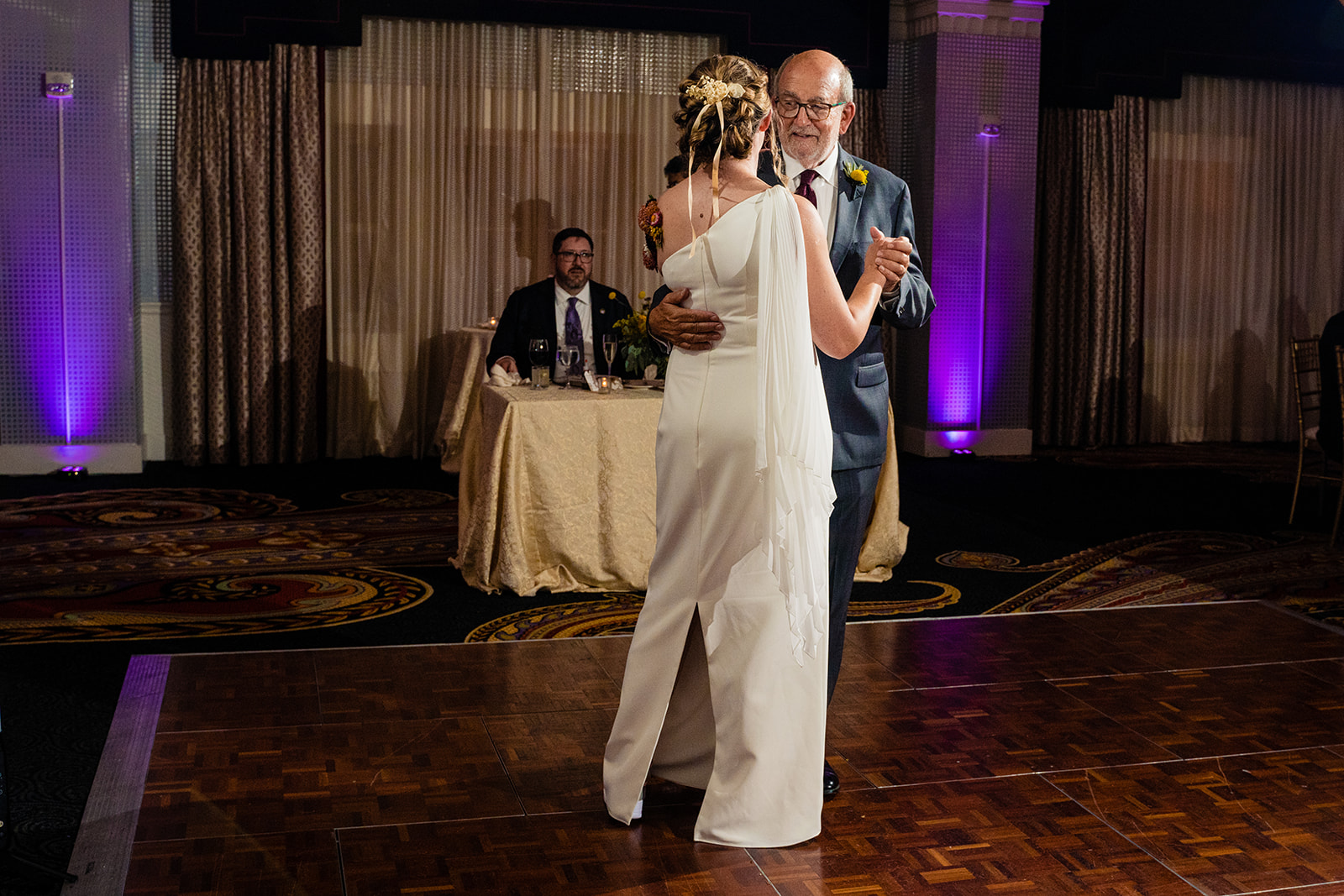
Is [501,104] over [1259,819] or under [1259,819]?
over

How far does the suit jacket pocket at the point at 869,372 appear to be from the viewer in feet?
10.1

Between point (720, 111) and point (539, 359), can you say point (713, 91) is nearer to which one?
point (720, 111)

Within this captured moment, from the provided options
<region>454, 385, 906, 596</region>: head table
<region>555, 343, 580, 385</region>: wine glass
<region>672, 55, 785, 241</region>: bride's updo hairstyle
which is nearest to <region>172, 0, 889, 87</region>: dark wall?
<region>555, 343, 580, 385</region>: wine glass

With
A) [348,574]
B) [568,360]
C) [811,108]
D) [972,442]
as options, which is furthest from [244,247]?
[811,108]

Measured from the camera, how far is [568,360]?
5379 millimetres

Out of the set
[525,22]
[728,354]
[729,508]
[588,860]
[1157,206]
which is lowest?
[588,860]

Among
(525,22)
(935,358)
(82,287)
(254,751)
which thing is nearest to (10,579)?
(254,751)

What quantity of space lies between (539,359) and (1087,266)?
6090 mm

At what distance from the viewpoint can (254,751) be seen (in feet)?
10.9

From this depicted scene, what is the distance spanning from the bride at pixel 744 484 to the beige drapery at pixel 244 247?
6155 mm

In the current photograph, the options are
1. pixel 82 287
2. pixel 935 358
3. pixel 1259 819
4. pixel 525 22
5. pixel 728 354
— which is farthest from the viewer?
pixel 935 358

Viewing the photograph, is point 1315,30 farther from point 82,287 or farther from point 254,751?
point 254,751

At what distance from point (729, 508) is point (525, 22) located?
6.77 metres

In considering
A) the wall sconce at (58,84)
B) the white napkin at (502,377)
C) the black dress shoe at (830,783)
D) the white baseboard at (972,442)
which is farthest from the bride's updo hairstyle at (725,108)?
the white baseboard at (972,442)
